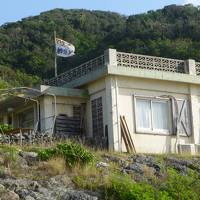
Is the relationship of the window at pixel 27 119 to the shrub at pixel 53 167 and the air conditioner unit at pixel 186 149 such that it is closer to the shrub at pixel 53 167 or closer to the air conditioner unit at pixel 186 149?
the air conditioner unit at pixel 186 149

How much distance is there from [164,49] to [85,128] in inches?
696

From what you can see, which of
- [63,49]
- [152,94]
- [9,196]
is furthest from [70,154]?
[63,49]

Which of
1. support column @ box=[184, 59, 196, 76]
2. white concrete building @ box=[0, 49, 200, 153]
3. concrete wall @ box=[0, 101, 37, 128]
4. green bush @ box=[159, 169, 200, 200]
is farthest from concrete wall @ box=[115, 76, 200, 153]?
green bush @ box=[159, 169, 200, 200]

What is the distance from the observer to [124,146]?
1000 inches

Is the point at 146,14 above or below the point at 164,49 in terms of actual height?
above

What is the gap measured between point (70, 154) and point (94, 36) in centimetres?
3992

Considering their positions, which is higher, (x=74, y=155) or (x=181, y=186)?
(x=74, y=155)

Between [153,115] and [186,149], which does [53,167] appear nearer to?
[153,115]

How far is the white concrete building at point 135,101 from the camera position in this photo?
84.2 feet

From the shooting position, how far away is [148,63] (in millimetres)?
27109

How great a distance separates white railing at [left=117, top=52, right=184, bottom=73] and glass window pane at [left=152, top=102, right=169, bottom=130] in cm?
151

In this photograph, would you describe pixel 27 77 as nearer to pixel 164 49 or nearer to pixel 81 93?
pixel 164 49

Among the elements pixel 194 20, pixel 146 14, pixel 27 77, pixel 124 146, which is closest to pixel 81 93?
pixel 124 146

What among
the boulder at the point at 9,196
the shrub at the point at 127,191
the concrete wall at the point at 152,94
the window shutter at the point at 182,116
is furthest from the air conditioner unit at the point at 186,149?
the boulder at the point at 9,196
